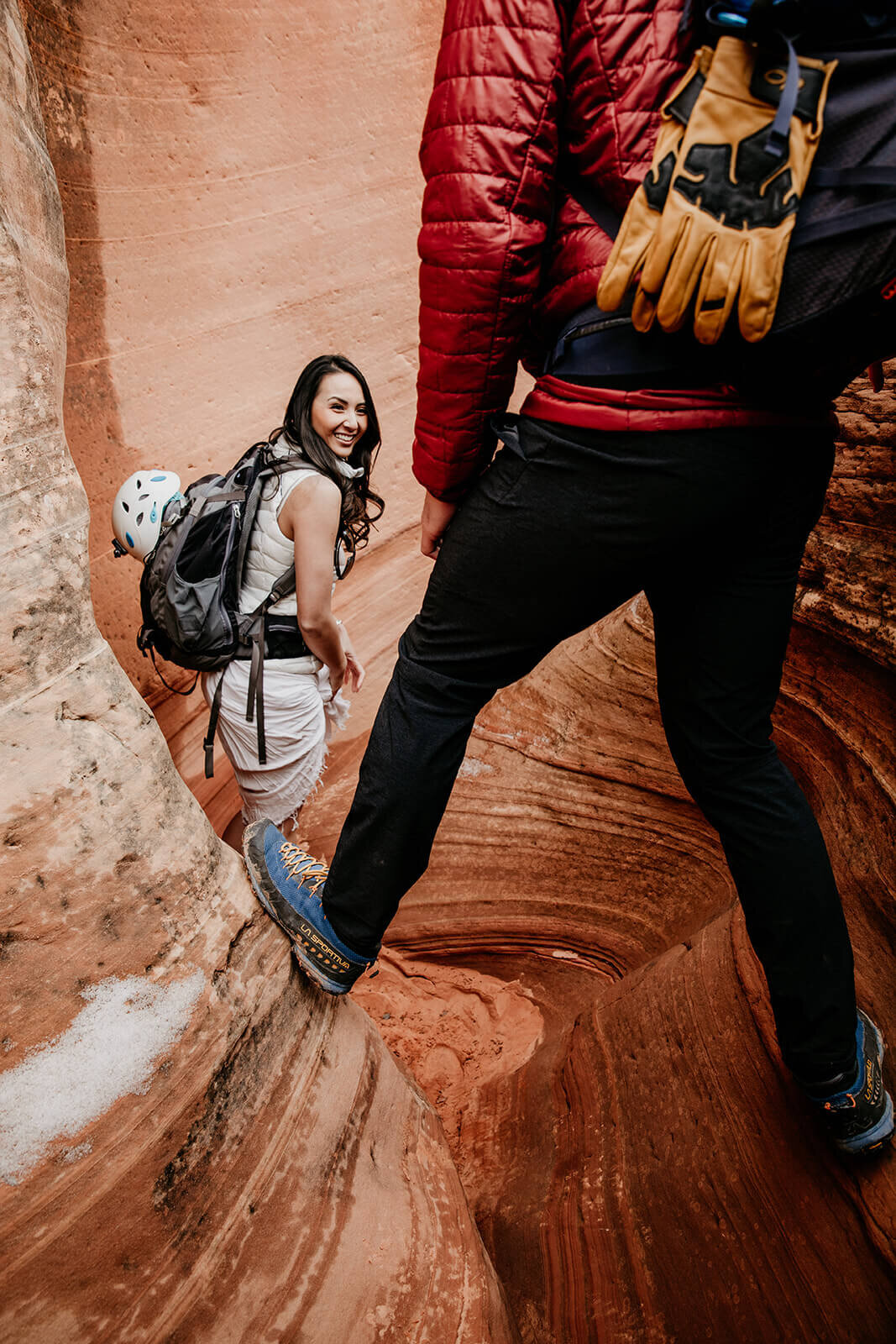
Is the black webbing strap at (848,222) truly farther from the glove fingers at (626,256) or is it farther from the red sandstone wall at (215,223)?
the red sandstone wall at (215,223)

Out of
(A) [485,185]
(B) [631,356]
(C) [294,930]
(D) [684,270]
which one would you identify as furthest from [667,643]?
(C) [294,930]

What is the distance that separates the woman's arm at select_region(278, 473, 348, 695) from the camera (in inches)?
83.6

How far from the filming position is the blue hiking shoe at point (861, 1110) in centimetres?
127

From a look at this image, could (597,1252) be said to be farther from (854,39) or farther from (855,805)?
(854,39)

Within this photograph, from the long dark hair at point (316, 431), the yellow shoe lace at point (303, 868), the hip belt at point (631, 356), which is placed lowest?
the yellow shoe lace at point (303, 868)

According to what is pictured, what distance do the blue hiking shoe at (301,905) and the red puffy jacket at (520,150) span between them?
920 mm

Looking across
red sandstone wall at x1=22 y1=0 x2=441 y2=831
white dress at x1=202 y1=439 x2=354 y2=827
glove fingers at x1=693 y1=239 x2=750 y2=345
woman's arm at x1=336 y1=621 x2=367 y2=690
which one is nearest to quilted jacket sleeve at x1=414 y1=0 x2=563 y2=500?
glove fingers at x1=693 y1=239 x2=750 y2=345

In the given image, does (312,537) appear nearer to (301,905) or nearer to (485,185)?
(301,905)

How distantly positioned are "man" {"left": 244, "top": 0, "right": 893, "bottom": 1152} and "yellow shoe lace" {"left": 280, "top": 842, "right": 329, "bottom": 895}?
2.4 inches

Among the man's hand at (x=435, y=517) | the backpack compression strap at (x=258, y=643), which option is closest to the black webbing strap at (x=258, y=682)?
the backpack compression strap at (x=258, y=643)

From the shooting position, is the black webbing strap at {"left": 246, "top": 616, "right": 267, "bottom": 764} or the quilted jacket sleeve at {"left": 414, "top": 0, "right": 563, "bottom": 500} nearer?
the quilted jacket sleeve at {"left": 414, "top": 0, "right": 563, "bottom": 500}

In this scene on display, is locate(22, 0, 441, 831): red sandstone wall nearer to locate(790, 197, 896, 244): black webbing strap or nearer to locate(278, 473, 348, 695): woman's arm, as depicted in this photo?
locate(278, 473, 348, 695): woman's arm

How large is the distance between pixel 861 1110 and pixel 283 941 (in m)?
1.00

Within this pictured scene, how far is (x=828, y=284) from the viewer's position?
88 centimetres
